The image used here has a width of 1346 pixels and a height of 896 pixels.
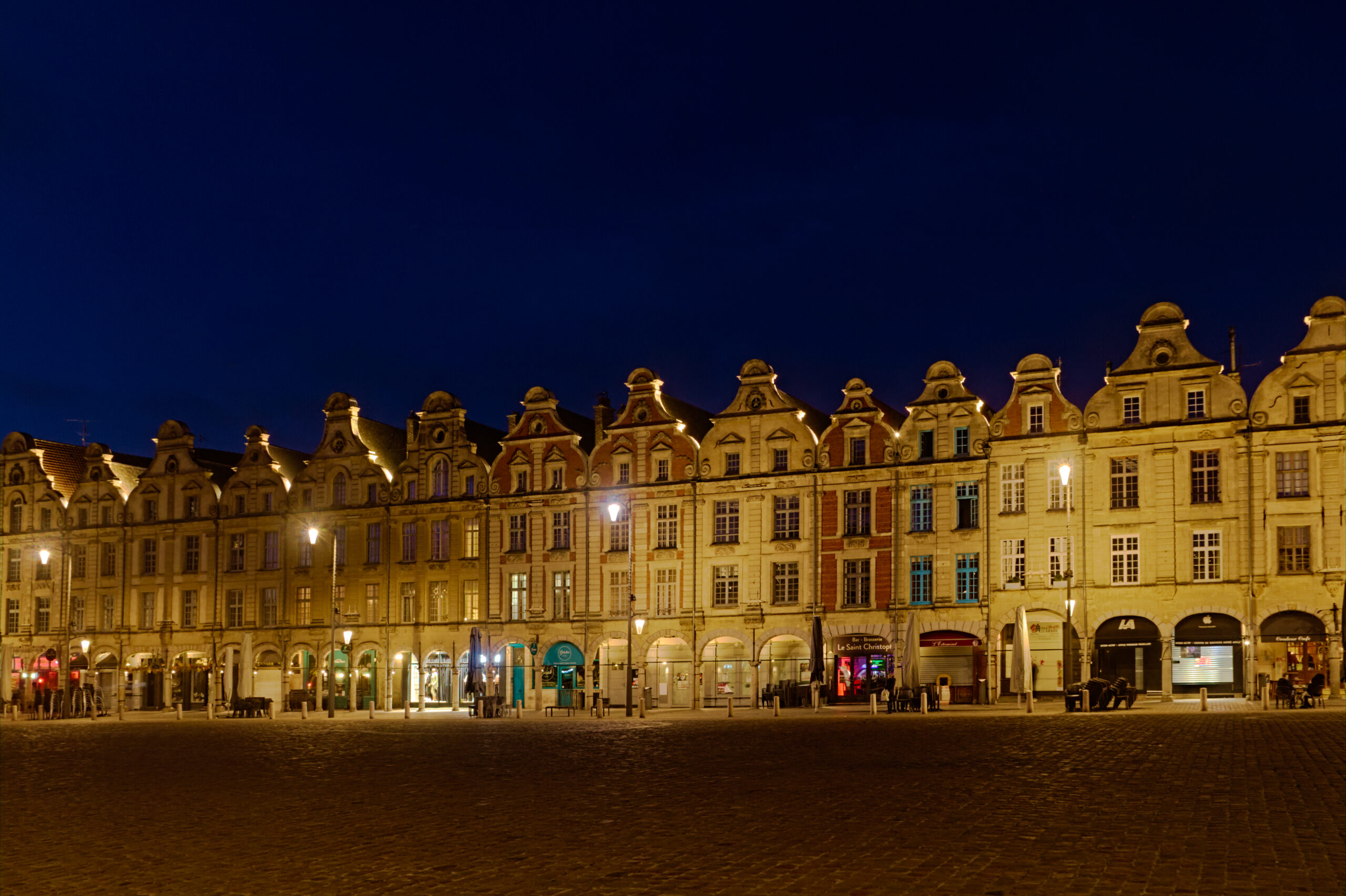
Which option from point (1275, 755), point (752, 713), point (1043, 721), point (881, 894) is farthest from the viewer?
point (752, 713)

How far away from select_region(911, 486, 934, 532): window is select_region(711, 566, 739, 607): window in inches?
318

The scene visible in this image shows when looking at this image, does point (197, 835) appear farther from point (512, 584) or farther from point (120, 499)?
point (120, 499)

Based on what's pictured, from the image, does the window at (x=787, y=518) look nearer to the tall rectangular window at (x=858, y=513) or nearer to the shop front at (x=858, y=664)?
the tall rectangular window at (x=858, y=513)

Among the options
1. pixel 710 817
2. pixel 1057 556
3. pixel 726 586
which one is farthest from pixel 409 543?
pixel 710 817

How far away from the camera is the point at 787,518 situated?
61.2 metres

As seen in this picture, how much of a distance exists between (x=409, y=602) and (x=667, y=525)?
45.2 ft

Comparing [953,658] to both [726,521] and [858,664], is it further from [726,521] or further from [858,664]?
[726,521]

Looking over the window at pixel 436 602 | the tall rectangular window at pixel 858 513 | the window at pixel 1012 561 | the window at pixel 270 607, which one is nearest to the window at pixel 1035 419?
the window at pixel 1012 561

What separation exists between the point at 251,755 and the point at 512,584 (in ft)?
118

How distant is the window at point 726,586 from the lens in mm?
61844

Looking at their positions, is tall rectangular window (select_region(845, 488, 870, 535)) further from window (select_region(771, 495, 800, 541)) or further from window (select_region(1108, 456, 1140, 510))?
window (select_region(1108, 456, 1140, 510))

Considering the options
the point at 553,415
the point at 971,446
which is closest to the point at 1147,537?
the point at 971,446

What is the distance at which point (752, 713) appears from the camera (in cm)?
5053

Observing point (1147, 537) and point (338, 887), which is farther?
point (1147, 537)
